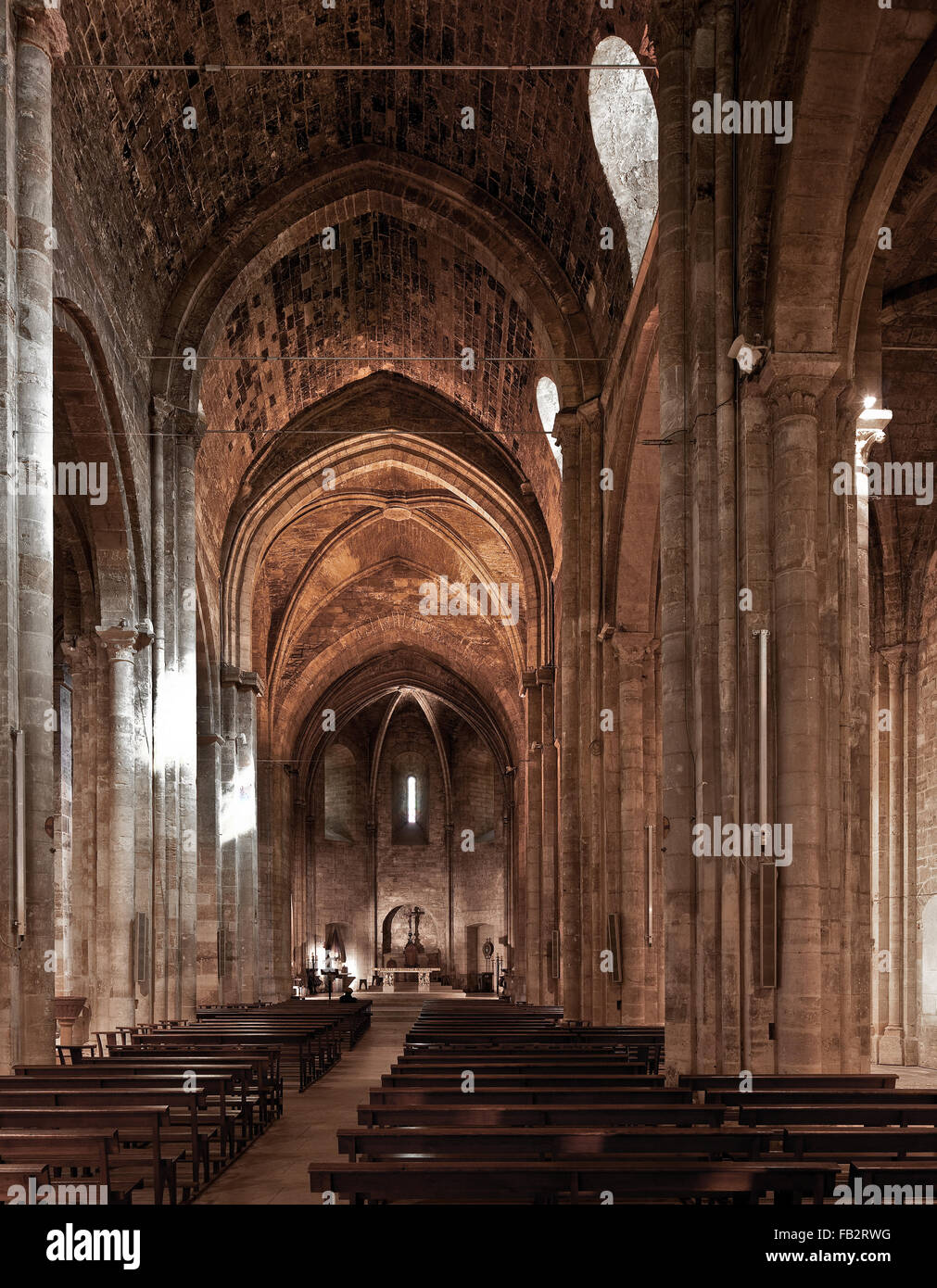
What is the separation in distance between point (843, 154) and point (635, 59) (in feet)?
28.9

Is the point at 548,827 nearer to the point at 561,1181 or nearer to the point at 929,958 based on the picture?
the point at 929,958

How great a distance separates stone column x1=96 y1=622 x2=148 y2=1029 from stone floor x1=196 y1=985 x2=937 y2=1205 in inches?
132

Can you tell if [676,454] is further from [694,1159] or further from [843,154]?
[694,1159]

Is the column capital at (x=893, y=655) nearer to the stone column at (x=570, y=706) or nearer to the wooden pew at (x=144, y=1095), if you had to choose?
Answer: the stone column at (x=570, y=706)

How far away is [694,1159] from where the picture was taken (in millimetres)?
6641

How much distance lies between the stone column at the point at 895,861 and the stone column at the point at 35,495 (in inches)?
588

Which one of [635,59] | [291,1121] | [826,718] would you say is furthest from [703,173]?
[291,1121]

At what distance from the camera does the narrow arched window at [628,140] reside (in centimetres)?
1961

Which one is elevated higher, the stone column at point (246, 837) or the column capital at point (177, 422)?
the column capital at point (177, 422)

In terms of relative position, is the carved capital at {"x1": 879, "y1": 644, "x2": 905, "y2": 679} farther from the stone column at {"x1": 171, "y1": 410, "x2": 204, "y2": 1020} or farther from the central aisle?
the stone column at {"x1": 171, "y1": 410, "x2": 204, "y2": 1020}

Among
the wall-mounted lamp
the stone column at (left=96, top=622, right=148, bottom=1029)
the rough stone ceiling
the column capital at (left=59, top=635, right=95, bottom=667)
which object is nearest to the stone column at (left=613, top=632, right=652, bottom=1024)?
the rough stone ceiling

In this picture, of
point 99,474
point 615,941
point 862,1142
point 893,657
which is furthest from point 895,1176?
point 893,657

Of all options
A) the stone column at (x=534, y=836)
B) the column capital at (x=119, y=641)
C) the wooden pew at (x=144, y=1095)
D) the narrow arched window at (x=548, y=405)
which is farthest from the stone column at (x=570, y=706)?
the wooden pew at (x=144, y=1095)

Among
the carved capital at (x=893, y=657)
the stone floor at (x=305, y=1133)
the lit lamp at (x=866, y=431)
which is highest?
the lit lamp at (x=866, y=431)
